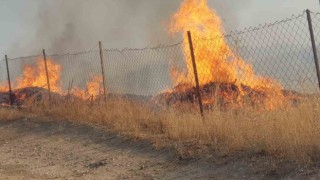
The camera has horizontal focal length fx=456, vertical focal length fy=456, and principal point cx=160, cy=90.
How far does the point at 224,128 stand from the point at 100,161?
256 cm

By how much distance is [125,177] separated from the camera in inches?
313

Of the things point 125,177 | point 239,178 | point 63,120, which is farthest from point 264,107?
point 63,120

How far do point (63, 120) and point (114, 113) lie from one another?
223 centimetres

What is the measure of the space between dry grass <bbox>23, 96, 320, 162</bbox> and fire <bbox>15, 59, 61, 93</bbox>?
10.00 meters

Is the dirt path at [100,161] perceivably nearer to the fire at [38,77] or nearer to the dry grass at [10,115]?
the dry grass at [10,115]

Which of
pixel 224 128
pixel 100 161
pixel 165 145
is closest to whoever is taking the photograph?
pixel 224 128

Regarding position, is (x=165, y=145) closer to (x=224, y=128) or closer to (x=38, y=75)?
(x=224, y=128)

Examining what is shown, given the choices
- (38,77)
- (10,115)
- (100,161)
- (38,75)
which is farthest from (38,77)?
(100,161)

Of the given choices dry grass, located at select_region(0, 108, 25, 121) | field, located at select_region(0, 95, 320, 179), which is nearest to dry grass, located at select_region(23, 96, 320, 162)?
field, located at select_region(0, 95, 320, 179)

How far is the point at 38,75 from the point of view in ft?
79.6

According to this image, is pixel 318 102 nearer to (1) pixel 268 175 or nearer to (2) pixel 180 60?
(1) pixel 268 175

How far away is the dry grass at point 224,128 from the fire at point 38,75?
1000 centimetres

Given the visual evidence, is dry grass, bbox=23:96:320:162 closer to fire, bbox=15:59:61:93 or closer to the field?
the field

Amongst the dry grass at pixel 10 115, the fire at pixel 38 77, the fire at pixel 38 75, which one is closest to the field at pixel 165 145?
the dry grass at pixel 10 115
